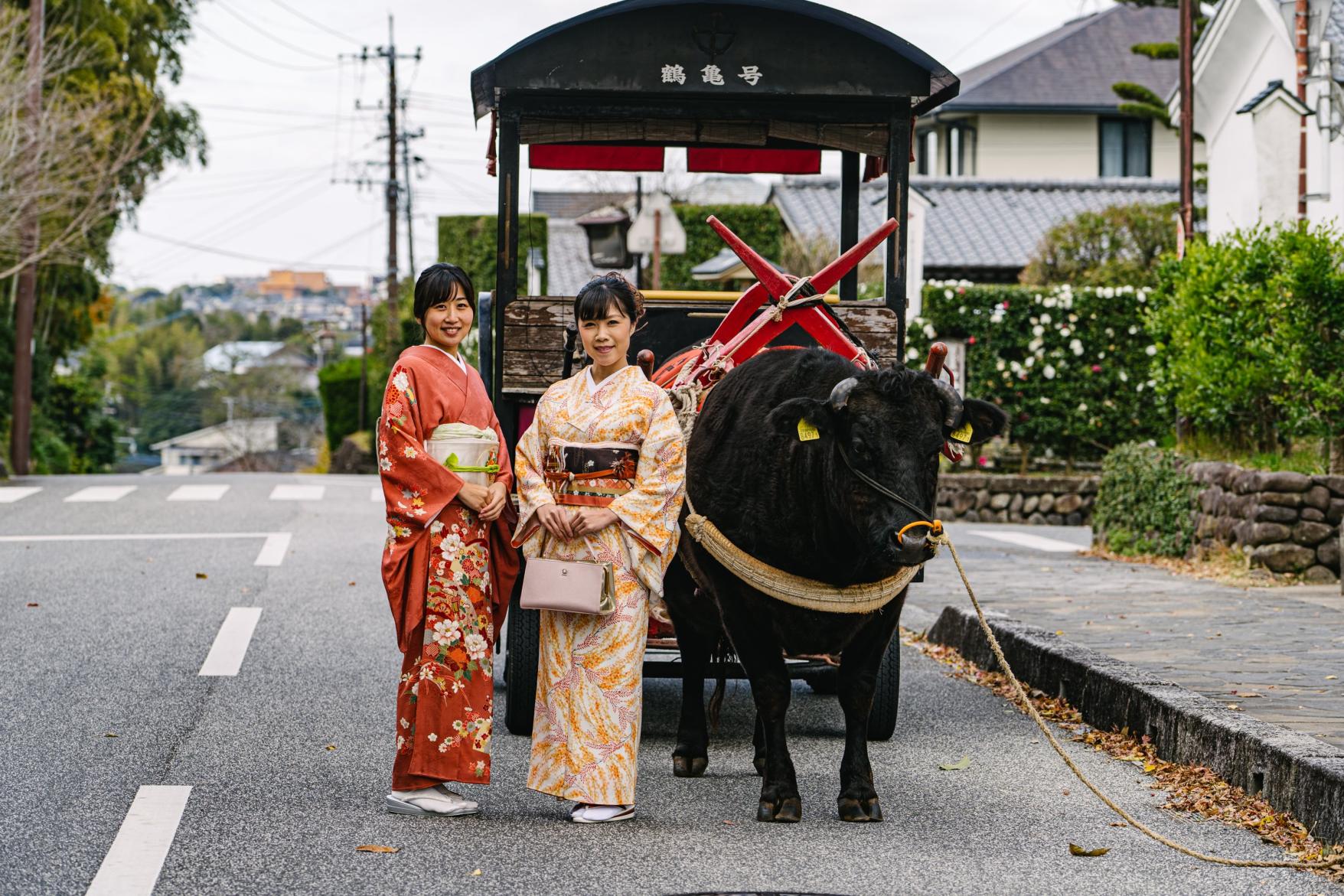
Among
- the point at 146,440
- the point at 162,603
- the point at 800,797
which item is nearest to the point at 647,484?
the point at 800,797

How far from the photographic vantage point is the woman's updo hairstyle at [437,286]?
5.41 meters

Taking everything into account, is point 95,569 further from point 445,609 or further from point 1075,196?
point 1075,196

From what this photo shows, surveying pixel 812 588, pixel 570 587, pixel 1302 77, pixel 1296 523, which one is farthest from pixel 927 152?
pixel 570 587

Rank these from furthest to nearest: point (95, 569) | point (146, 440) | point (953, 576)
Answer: point (146, 440) < point (953, 576) < point (95, 569)

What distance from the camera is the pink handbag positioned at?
509 cm

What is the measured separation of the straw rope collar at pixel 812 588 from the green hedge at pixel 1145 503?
8.98m

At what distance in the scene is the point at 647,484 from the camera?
523cm

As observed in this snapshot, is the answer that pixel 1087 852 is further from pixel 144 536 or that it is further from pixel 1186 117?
pixel 1186 117

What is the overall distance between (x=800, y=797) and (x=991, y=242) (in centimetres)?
2755

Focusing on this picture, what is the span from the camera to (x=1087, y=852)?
491 cm

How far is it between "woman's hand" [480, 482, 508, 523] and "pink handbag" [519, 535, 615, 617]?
0.25m

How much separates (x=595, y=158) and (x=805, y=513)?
396 centimetres

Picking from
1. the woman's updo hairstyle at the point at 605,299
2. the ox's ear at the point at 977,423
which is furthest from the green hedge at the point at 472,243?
the ox's ear at the point at 977,423

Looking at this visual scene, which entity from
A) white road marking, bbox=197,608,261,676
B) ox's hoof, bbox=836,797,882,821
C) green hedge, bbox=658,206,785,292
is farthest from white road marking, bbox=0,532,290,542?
green hedge, bbox=658,206,785,292
